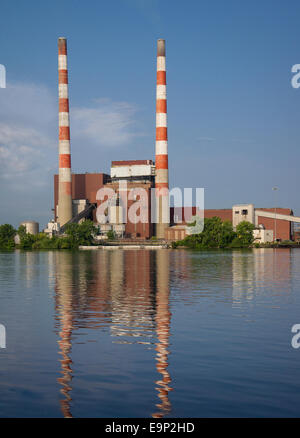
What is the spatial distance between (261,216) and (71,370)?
105734mm

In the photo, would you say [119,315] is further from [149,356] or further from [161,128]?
[161,128]

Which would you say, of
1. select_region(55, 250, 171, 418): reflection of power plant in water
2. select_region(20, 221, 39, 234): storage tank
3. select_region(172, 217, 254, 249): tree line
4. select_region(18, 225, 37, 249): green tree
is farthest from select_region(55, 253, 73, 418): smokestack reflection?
select_region(20, 221, 39, 234): storage tank

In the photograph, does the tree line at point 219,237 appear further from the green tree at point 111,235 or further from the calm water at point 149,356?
the calm water at point 149,356

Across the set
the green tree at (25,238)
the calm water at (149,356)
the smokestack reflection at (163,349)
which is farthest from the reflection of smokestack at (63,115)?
the calm water at (149,356)

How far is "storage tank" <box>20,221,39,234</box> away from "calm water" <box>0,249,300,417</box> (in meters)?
97.9

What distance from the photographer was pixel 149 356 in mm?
11695

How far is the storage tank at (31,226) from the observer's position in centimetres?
11888

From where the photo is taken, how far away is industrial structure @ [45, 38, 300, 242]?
A: 314ft

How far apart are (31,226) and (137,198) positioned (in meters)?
25.8

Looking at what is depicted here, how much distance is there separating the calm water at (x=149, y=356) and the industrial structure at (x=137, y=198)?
75.5 meters

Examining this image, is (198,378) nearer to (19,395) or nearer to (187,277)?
(19,395)

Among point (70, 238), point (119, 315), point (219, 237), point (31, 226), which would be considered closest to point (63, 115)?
point (70, 238)

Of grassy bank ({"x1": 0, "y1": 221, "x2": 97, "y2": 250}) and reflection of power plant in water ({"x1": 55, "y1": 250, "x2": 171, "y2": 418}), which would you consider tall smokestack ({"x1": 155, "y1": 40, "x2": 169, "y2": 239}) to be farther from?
reflection of power plant in water ({"x1": 55, "y1": 250, "x2": 171, "y2": 418})

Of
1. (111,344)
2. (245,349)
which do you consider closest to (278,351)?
(245,349)
